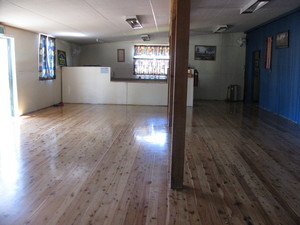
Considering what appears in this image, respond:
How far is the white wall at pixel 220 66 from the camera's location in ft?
41.3

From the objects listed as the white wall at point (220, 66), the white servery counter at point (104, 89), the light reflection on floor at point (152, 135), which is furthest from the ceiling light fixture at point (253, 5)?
the white wall at point (220, 66)

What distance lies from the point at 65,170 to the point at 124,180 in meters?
0.86

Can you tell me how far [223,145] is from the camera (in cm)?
532

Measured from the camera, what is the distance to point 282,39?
336 inches

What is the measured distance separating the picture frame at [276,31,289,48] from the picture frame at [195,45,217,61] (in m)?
3.96

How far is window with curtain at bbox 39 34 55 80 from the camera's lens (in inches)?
358

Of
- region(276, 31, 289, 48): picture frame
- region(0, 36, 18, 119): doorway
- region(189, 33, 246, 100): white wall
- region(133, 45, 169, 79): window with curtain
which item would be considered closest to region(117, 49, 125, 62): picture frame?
region(133, 45, 169, 79): window with curtain

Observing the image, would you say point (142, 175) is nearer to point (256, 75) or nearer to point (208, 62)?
point (256, 75)

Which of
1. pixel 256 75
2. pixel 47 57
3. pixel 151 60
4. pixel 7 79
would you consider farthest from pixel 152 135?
pixel 151 60

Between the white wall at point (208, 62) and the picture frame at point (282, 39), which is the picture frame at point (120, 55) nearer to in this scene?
the white wall at point (208, 62)

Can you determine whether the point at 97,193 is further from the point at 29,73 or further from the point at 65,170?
the point at 29,73

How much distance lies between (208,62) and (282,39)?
175 inches

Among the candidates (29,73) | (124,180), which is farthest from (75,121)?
(124,180)

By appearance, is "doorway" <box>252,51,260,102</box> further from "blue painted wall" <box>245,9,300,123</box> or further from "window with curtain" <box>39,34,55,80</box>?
"window with curtain" <box>39,34,55,80</box>
